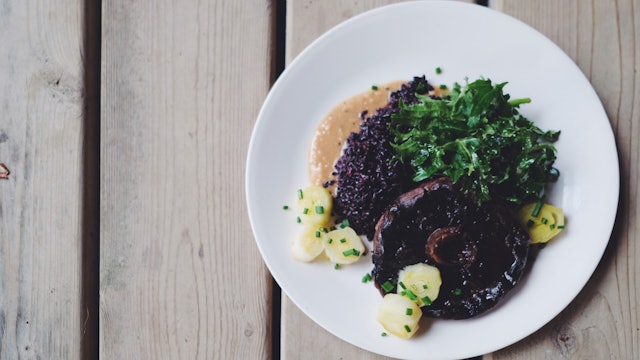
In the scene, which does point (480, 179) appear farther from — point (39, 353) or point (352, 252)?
point (39, 353)

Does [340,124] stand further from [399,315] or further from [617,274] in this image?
[617,274]

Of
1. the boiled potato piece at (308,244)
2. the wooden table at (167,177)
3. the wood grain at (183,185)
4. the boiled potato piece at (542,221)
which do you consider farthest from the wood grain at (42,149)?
the boiled potato piece at (542,221)

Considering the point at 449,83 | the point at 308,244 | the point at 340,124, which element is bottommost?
the point at 308,244

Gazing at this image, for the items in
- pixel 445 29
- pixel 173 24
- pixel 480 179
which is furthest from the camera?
pixel 173 24

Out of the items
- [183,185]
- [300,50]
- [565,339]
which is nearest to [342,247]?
[183,185]

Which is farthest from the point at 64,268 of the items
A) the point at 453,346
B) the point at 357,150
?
the point at 453,346

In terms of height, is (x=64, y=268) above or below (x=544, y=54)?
below
